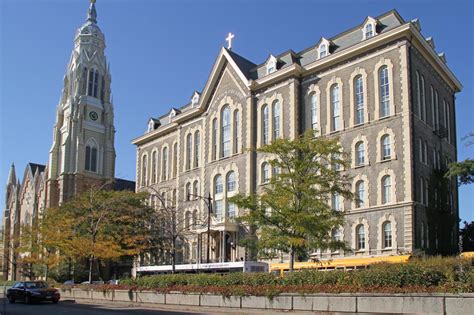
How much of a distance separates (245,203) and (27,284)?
46.6 ft

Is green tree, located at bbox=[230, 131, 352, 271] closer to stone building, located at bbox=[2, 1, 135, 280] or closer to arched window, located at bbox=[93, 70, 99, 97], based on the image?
stone building, located at bbox=[2, 1, 135, 280]

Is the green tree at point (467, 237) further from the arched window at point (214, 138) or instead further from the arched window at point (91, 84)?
the arched window at point (91, 84)

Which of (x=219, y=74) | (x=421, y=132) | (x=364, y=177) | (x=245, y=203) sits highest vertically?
(x=219, y=74)

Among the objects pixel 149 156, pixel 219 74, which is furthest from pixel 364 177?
pixel 149 156

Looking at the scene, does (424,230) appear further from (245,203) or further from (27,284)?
(27,284)

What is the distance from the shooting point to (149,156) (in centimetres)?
7194

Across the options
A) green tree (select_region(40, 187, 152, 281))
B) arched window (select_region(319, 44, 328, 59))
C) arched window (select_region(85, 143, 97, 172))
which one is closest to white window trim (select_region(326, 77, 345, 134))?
arched window (select_region(319, 44, 328, 59))

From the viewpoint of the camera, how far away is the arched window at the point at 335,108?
47562 mm

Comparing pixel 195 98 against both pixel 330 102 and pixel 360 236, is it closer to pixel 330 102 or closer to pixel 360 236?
pixel 330 102

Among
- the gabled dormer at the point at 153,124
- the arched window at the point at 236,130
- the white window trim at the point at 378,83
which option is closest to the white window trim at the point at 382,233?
the white window trim at the point at 378,83

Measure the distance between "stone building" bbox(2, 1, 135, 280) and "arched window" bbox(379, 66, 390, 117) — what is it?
59298 millimetres

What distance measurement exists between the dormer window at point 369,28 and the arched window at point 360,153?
9.11 metres

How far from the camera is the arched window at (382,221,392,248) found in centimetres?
4156

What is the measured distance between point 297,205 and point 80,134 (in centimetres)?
7177
